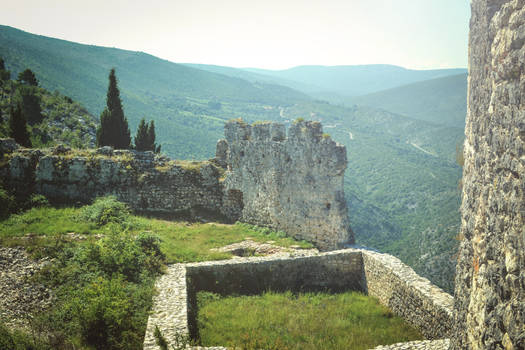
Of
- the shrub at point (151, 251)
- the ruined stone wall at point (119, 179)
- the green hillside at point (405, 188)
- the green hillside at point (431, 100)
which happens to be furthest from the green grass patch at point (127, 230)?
the green hillside at point (431, 100)

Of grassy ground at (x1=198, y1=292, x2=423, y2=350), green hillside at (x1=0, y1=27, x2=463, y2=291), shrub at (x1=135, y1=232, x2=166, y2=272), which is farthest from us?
green hillside at (x1=0, y1=27, x2=463, y2=291)

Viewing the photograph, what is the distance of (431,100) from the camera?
83.5 m

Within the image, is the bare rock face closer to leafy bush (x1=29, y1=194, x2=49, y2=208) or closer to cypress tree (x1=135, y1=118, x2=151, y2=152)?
leafy bush (x1=29, y1=194, x2=49, y2=208)

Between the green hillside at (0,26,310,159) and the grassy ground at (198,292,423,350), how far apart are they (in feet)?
133

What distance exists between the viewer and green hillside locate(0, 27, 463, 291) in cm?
2716

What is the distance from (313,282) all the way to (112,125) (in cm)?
1876

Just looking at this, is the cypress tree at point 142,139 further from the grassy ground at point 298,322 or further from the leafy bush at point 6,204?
the grassy ground at point 298,322

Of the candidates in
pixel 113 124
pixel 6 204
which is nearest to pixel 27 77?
pixel 113 124

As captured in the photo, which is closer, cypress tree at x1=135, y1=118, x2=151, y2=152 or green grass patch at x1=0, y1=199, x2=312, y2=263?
green grass patch at x1=0, y1=199, x2=312, y2=263

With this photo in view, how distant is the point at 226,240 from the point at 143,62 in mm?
99604

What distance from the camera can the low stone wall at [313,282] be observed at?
328 inches

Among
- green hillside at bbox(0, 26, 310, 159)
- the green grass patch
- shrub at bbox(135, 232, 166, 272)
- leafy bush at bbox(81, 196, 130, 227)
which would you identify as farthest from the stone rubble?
green hillside at bbox(0, 26, 310, 159)

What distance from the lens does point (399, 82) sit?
6993 inches

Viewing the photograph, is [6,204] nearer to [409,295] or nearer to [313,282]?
[313,282]
